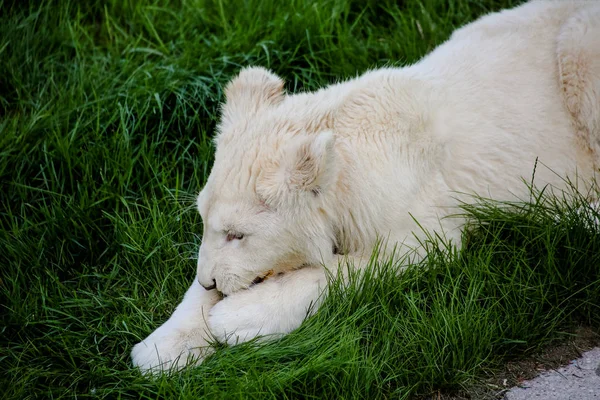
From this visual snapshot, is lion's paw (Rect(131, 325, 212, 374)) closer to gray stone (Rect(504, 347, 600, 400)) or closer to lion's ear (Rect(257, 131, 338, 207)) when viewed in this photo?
lion's ear (Rect(257, 131, 338, 207))

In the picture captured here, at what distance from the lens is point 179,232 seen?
5.10 metres

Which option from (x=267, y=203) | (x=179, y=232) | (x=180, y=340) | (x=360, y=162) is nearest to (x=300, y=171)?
(x=267, y=203)

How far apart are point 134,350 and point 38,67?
306 cm

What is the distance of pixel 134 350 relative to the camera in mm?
4223

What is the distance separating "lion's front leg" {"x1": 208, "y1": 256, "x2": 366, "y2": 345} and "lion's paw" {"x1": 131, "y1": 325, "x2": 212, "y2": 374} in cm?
11

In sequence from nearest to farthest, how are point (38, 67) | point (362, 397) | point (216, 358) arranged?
point (362, 397)
point (216, 358)
point (38, 67)

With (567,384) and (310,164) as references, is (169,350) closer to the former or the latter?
(310,164)

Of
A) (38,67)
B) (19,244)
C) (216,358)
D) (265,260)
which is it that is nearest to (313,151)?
(265,260)

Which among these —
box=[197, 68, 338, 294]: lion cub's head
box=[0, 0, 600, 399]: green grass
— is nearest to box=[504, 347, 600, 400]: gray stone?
box=[0, 0, 600, 399]: green grass

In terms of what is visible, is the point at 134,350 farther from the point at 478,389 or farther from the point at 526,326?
the point at 526,326

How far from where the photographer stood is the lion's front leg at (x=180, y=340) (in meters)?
4.09

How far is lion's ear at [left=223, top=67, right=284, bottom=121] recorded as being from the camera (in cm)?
459

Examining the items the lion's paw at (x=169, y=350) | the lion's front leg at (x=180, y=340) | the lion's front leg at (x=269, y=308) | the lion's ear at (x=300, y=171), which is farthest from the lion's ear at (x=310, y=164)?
the lion's paw at (x=169, y=350)

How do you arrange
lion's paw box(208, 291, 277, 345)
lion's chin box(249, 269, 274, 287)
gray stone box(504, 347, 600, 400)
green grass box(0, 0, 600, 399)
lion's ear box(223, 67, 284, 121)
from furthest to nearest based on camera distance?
lion's ear box(223, 67, 284, 121) < lion's chin box(249, 269, 274, 287) < lion's paw box(208, 291, 277, 345) < green grass box(0, 0, 600, 399) < gray stone box(504, 347, 600, 400)
